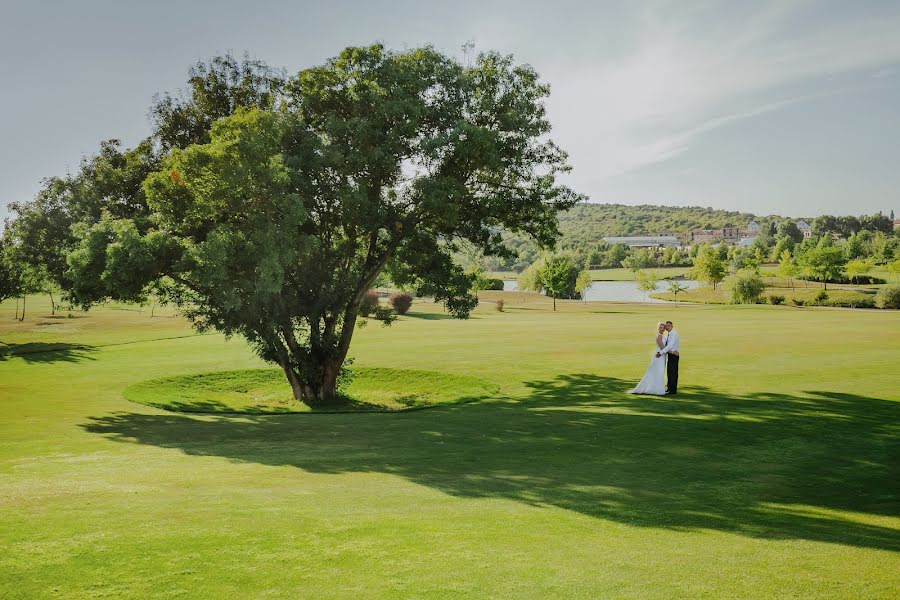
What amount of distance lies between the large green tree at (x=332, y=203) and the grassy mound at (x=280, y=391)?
186cm

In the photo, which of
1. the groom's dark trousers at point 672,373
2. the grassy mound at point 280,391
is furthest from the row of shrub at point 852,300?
the grassy mound at point 280,391

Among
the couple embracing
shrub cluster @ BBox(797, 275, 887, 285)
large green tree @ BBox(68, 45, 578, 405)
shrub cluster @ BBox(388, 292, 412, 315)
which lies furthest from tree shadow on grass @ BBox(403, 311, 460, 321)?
shrub cluster @ BBox(797, 275, 887, 285)

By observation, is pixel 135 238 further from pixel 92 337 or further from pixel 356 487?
pixel 92 337

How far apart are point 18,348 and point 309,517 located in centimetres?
4345

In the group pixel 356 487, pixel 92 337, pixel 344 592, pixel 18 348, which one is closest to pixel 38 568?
pixel 344 592

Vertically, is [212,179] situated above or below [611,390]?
above

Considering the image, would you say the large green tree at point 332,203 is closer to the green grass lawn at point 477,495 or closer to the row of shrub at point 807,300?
the green grass lawn at point 477,495

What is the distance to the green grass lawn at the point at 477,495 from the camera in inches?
256

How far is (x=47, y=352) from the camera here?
4038cm

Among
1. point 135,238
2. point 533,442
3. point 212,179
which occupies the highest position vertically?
point 212,179

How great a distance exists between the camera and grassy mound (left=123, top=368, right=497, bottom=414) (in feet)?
81.4

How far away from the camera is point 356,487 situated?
1101cm

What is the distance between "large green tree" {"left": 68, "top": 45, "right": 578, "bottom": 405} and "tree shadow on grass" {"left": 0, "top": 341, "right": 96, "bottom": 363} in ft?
49.4

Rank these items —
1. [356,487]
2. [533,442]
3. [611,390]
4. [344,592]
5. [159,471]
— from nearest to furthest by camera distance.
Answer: [344,592] < [356,487] < [159,471] < [533,442] < [611,390]
